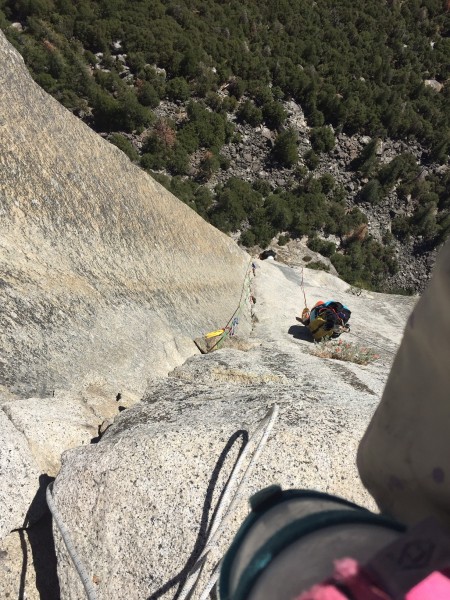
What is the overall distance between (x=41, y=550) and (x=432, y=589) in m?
4.23

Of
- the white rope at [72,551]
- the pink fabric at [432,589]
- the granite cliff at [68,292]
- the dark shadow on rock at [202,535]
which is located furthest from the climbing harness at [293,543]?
the granite cliff at [68,292]

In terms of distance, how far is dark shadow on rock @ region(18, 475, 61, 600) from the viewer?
12.5 feet

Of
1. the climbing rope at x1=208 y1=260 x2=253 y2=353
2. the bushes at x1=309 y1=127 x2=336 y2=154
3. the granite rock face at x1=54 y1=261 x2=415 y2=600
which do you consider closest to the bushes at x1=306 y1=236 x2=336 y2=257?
the bushes at x1=309 y1=127 x2=336 y2=154

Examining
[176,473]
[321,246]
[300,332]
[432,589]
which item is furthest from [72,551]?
[321,246]

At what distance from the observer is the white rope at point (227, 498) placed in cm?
313

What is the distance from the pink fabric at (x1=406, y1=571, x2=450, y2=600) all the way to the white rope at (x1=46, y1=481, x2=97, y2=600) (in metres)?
2.71

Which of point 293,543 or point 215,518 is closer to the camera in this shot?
point 293,543

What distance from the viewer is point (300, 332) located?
14.8 metres

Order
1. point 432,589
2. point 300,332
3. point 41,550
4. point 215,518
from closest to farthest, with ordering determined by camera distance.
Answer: point 432,589 < point 215,518 < point 41,550 < point 300,332

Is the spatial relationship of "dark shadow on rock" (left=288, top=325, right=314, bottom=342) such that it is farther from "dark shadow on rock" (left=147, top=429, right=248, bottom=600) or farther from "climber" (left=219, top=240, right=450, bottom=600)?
"climber" (left=219, top=240, right=450, bottom=600)

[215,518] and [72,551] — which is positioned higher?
[215,518]

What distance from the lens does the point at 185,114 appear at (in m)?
48.8

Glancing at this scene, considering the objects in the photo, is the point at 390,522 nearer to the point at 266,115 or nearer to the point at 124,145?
the point at 124,145

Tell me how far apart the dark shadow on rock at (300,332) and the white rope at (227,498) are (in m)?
9.90
